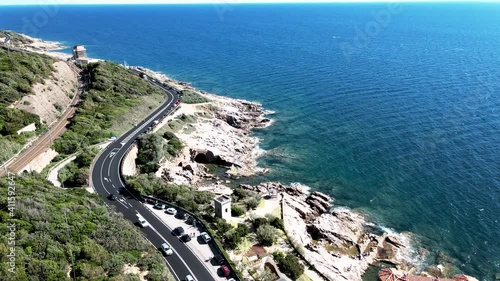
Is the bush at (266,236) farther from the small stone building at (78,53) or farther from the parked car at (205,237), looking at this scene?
the small stone building at (78,53)

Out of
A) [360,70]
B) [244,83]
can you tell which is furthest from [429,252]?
[360,70]

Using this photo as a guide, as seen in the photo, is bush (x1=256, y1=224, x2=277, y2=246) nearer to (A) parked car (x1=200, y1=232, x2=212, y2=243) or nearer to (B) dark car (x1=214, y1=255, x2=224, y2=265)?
(A) parked car (x1=200, y1=232, x2=212, y2=243)

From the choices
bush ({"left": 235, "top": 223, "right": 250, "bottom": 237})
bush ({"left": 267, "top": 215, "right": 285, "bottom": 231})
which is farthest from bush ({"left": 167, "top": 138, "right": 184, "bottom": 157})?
bush ({"left": 235, "top": 223, "right": 250, "bottom": 237})

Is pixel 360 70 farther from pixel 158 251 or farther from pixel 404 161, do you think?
pixel 158 251

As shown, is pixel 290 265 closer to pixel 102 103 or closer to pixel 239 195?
pixel 239 195

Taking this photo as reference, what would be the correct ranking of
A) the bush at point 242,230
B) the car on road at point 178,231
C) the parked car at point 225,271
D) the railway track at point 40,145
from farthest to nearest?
the railway track at point 40,145 → the bush at point 242,230 → the car on road at point 178,231 → the parked car at point 225,271

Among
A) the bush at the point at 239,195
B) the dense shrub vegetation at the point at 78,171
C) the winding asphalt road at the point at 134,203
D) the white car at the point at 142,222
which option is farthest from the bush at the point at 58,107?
the bush at the point at 239,195
